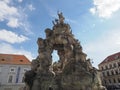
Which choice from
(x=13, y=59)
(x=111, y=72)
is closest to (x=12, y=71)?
(x=13, y=59)

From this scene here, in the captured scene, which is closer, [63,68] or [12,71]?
[63,68]

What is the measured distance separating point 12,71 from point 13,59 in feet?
13.5

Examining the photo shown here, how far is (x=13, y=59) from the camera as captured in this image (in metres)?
43.2

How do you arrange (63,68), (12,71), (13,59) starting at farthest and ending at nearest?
(13,59)
(12,71)
(63,68)

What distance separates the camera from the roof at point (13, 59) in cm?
4153

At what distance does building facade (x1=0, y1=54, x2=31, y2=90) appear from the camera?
3859 cm

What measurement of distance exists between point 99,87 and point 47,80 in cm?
487

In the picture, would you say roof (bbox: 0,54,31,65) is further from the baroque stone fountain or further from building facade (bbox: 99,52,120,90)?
the baroque stone fountain

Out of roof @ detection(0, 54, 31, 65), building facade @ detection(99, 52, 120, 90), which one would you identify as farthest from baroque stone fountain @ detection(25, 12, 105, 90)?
building facade @ detection(99, 52, 120, 90)

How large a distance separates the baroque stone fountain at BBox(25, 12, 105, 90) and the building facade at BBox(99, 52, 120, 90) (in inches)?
1087

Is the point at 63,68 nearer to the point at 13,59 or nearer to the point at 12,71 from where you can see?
the point at 12,71

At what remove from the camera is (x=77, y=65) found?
15617mm

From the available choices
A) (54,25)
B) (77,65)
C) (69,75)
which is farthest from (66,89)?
(54,25)

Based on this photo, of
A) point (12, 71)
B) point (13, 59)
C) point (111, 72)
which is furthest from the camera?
point (111, 72)
